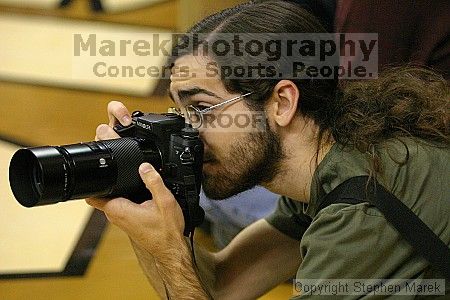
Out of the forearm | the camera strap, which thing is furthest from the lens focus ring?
the camera strap

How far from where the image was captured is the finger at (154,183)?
1141 mm

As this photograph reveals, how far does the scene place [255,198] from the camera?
1.99m

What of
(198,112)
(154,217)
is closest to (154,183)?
(154,217)

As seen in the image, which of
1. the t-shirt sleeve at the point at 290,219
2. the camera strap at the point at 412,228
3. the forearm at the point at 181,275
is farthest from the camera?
the t-shirt sleeve at the point at 290,219

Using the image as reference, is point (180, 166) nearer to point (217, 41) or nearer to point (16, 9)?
point (217, 41)

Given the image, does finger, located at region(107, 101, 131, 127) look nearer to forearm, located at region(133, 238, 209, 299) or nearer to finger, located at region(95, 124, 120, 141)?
finger, located at region(95, 124, 120, 141)

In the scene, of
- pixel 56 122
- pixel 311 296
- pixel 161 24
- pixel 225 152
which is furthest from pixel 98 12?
pixel 311 296

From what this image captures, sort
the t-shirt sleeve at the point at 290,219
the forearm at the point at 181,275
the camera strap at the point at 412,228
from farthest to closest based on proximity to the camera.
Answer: the t-shirt sleeve at the point at 290,219 < the forearm at the point at 181,275 < the camera strap at the point at 412,228

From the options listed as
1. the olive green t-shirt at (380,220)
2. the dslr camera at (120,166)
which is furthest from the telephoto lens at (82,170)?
the olive green t-shirt at (380,220)

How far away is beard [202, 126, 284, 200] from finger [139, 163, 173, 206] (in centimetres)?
13

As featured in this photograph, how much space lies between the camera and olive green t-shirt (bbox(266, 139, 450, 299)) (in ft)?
3.52

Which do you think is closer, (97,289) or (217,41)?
(217,41)

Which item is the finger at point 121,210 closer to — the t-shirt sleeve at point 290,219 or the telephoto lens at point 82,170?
the telephoto lens at point 82,170

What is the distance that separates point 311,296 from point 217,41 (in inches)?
16.3
